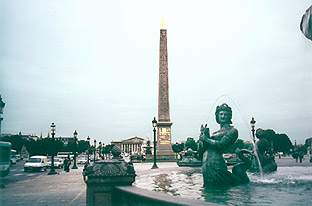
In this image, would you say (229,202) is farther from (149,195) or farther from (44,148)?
(44,148)

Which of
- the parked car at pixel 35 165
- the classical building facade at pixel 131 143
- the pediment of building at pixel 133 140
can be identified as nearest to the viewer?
the parked car at pixel 35 165

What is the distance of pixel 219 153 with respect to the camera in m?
8.37

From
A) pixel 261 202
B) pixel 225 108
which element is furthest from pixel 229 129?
pixel 261 202

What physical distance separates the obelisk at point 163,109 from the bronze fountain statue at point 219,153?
34944 millimetres

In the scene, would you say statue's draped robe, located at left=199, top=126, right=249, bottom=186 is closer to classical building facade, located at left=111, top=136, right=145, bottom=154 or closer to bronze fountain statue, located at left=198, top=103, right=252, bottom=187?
bronze fountain statue, located at left=198, top=103, right=252, bottom=187

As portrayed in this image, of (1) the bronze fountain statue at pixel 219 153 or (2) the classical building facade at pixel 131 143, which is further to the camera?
(2) the classical building facade at pixel 131 143

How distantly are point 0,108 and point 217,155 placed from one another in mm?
9126

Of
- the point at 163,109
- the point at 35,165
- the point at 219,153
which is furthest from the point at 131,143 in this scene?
the point at 219,153

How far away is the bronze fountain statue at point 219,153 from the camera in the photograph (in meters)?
8.27

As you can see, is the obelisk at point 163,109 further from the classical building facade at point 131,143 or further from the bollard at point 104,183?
the classical building facade at point 131,143

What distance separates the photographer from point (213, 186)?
8266 millimetres

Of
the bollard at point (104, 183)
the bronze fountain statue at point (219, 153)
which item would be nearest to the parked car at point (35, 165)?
the bronze fountain statue at point (219, 153)

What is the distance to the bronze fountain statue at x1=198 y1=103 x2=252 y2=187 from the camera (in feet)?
27.1

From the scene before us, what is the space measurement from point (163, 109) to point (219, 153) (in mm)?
35580
